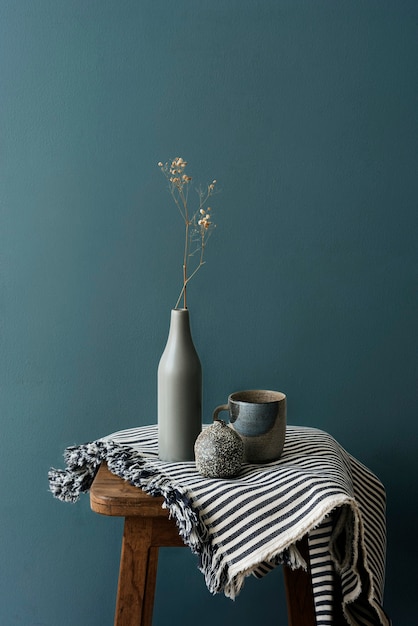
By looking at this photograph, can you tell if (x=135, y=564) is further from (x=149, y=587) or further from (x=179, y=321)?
(x=179, y=321)

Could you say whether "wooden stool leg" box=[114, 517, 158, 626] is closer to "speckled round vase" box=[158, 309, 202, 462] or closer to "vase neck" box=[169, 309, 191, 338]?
"speckled round vase" box=[158, 309, 202, 462]

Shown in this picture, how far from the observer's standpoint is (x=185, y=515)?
3.06 feet

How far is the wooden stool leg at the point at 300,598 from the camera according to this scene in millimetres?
1126

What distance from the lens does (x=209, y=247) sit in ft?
4.66

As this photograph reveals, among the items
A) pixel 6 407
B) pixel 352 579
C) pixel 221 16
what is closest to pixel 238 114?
pixel 221 16

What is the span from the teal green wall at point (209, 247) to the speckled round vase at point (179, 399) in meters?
0.30

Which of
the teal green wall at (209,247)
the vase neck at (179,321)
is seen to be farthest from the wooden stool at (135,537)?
the teal green wall at (209,247)

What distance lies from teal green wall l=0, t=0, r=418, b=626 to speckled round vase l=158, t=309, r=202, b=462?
302mm

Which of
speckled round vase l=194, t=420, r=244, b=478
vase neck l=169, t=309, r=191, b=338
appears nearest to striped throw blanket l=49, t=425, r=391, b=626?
speckled round vase l=194, t=420, r=244, b=478

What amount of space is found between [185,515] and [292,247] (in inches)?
27.0

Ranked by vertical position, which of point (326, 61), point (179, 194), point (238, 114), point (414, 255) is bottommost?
point (414, 255)

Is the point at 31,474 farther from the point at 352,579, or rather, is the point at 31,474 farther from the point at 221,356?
the point at 352,579

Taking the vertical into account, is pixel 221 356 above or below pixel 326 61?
below

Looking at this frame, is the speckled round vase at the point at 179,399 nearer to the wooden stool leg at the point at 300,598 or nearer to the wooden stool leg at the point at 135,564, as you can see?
the wooden stool leg at the point at 135,564
